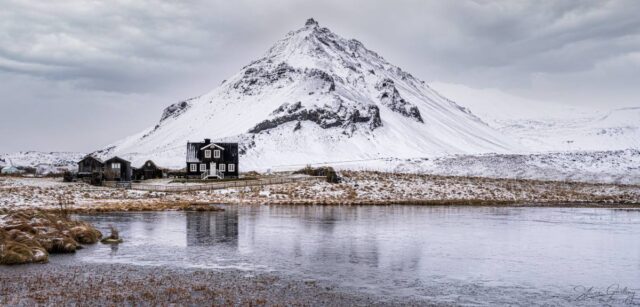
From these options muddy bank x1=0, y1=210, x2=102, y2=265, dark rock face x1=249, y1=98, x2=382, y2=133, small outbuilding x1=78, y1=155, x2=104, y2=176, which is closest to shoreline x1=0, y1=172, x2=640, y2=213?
small outbuilding x1=78, y1=155, x2=104, y2=176

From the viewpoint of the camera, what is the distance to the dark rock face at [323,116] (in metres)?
190

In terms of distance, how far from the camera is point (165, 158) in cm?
15625

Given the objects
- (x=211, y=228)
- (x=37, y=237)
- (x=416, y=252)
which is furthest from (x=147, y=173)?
(x=416, y=252)

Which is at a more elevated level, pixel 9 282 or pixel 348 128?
pixel 348 128

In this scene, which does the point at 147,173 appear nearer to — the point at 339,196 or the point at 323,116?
the point at 339,196

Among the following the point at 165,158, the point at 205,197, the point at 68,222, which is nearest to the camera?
the point at 68,222

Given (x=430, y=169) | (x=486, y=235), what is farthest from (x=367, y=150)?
(x=486, y=235)

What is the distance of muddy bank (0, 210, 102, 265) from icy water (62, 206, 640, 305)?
113cm

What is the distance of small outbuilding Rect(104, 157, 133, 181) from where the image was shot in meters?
87.9

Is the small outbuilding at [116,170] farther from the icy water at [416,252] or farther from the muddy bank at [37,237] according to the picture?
the muddy bank at [37,237]

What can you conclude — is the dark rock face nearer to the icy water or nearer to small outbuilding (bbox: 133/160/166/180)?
small outbuilding (bbox: 133/160/166/180)

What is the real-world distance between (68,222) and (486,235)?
22941mm

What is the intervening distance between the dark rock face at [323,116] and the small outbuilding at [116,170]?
3787 inches

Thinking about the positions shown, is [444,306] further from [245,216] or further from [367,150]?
[367,150]
